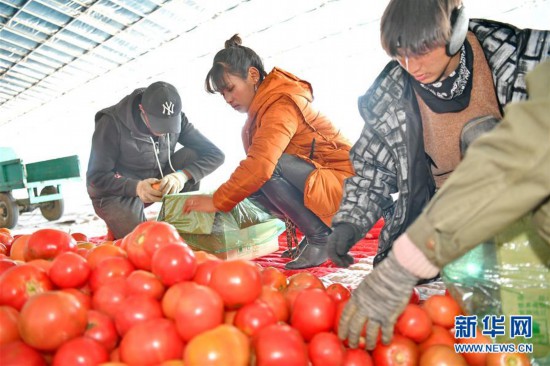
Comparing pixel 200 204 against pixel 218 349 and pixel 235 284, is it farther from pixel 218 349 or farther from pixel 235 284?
pixel 218 349

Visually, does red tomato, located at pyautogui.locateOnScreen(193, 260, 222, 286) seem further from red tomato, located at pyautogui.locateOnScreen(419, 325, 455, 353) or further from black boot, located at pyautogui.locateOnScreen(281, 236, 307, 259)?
black boot, located at pyautogui.locateOnScreen(281, 236, 307, 259)

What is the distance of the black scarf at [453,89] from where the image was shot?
1.42 meters

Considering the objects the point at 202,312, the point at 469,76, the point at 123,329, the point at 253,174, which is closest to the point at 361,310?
the point at 202,312

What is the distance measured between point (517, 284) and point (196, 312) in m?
0.84

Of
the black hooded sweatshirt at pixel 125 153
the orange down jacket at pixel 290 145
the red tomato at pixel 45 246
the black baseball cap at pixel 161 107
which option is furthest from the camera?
the black hooded sweatshirt at pixel 125 153

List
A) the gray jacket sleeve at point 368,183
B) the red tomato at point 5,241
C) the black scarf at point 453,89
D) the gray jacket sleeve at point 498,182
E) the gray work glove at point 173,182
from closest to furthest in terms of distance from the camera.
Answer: the gray jacket sleeve at point 498,182, the black scarf at point 453,89, the red tomato at point 5,241, the gray jacket sleeve at point 368,183, the gray work glove at point 173,182

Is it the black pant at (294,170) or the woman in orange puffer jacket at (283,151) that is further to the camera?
the black pant at (294,170)

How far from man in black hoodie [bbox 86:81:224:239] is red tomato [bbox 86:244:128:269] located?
1.58 metres

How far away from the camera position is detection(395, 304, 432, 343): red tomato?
0.94 m

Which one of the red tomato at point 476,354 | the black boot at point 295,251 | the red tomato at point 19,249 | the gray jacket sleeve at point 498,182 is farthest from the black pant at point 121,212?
the gray jacket sleeve at point 498,182

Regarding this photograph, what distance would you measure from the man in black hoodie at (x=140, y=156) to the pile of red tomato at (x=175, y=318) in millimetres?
1656

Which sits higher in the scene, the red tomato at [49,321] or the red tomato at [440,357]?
the red tomato at [49,321]

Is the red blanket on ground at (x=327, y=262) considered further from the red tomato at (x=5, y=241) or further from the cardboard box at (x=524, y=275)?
the red tomato at (x=5, y=241)

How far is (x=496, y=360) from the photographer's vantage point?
2.93ft
